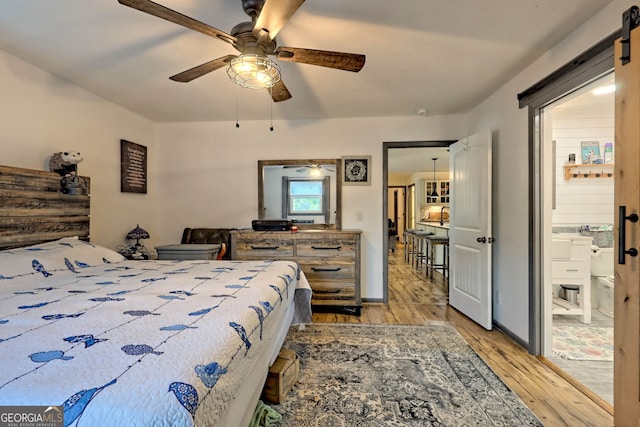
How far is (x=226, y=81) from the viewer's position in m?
2.73

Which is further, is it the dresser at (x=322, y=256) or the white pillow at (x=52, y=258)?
the dresser at (x=322, y=256)

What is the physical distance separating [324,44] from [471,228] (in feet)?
7.72

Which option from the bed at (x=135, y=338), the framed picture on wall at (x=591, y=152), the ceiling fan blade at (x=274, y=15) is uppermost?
the ceiling fan blade at (x=274, y=15)

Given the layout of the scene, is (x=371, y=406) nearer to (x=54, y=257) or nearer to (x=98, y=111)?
(x=54, y=257)

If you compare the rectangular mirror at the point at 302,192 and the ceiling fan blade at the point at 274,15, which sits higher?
the ceiling fan blade at the point at 274,15

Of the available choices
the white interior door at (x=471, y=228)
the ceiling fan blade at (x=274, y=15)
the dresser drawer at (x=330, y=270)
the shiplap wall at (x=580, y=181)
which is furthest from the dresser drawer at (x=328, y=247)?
the shiplap wall at (x=580, y=181)

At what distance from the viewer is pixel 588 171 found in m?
3.46

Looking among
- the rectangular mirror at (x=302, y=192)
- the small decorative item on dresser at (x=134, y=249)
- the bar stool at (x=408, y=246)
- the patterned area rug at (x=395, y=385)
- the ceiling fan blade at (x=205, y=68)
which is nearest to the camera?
the patterned area rug at (x=395, y=385)

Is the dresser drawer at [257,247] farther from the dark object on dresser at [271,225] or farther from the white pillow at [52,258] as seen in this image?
the white pillow at [52,258]

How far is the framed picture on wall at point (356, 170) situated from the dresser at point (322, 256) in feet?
2.54

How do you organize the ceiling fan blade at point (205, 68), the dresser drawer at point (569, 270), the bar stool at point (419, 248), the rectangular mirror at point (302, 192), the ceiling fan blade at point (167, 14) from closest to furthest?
the ceiling fan blade at point (167, 14), the ceiling fan blade at point (205, 68), the dresser drawer at point (569, 270), the rectangular mirror at point (302, 192), the bar stool at point (419, 248)

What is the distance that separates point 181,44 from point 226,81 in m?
0.63

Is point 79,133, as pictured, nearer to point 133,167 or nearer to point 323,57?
point 133,167

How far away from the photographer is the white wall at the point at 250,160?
150 inches
